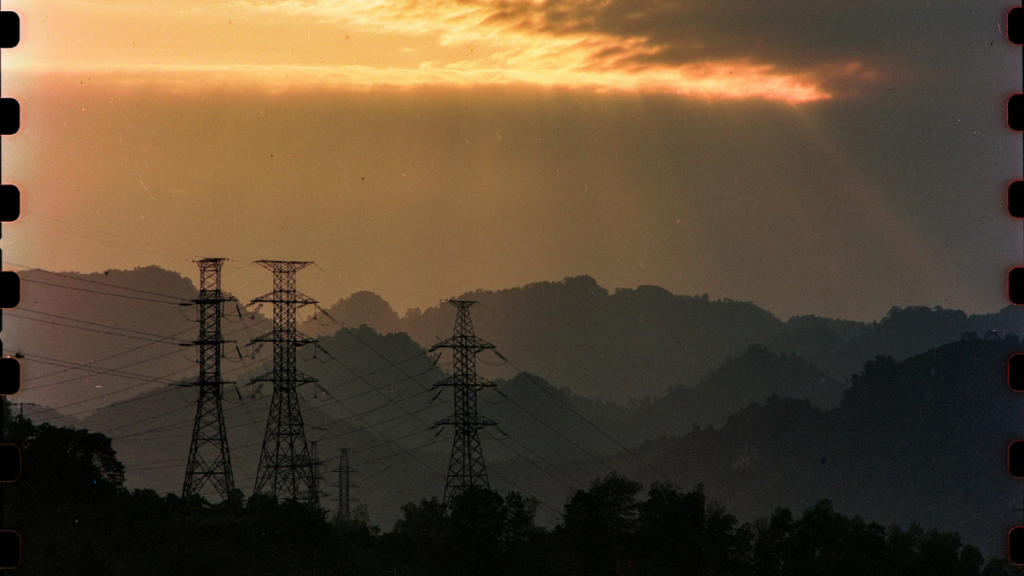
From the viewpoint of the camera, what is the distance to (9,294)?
1461 centimetres

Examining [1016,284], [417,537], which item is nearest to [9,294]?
[1016,284]

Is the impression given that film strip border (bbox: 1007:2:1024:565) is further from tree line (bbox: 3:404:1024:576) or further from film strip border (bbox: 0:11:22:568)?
tree line (bbox: 3:404:1024:576)

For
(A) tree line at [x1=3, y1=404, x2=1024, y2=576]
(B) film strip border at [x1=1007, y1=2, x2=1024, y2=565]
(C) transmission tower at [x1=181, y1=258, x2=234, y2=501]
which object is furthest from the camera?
(C) transmission tower at [x1=181, y1=258, x2=234, y2=501]

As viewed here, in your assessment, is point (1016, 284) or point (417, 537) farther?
point (417, 537)

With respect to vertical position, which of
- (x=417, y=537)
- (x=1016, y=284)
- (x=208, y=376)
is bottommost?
(x=1016, y=284)

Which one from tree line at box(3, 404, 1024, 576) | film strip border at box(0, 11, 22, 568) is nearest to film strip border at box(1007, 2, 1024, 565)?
film strip border at box(0, 11, 22, 568)

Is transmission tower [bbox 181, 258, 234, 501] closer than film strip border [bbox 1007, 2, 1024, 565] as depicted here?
No

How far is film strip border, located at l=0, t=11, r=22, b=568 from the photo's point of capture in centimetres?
1440

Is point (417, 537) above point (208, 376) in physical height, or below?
below

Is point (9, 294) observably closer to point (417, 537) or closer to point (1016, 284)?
point (1016, 284)

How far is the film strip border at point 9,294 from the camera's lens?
14398 mm

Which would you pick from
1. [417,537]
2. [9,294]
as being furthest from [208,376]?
[9,294]

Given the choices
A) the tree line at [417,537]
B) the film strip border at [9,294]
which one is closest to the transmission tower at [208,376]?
the tree line at [417,537]

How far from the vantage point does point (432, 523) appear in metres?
89.4
